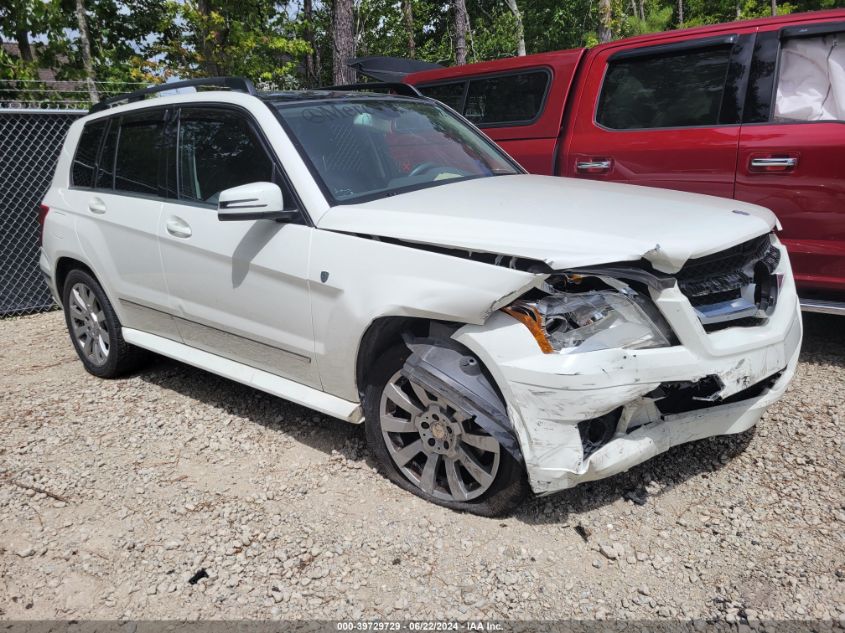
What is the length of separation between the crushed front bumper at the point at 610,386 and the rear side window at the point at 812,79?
7.25ft

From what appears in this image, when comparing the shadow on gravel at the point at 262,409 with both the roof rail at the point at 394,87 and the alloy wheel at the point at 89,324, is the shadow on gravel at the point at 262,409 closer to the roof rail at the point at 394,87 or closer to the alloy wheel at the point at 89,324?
the alloy wheel at the point at 89,324

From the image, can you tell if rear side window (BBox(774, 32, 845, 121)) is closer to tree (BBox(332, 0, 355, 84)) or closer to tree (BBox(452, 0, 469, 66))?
tree (BBox(332, 0, 355, 84))

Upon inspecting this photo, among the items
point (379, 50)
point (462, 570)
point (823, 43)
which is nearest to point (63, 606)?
point (462, 570)

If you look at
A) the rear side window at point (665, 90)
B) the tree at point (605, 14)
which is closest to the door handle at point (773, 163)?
the rear side window at point (665, 90)

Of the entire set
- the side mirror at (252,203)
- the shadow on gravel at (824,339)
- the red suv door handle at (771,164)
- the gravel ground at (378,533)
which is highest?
the side mirror at (252,203)

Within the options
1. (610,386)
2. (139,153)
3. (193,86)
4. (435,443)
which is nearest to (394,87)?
(193,86)

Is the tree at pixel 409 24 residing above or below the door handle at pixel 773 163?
above

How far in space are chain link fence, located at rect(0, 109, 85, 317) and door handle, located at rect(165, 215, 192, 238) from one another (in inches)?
154

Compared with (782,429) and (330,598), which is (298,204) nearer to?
(330,598)

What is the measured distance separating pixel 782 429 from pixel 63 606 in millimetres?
3281

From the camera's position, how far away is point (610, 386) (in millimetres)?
2359

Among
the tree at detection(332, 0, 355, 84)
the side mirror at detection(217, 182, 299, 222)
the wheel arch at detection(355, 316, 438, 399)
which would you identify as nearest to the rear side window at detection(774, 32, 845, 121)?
the wheel arch at detection(355, 316, 438, 399)

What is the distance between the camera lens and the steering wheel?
11.4ft

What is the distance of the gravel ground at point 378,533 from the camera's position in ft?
7.88
